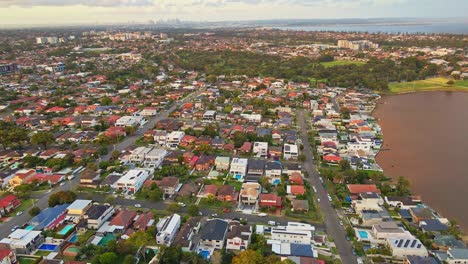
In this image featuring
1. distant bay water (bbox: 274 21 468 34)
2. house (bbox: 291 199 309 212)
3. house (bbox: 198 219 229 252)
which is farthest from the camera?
distant bay water (bbox: 274 21 468 34)

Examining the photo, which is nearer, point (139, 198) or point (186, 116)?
point (139, 198)

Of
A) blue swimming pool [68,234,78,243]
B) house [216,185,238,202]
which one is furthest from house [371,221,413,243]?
blue swimming pool [68,234,78,243]

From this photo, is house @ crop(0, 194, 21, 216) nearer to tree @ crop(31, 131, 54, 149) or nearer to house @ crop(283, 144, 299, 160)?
tree @ crop(31, 131, 54, 149)

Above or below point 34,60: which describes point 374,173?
below

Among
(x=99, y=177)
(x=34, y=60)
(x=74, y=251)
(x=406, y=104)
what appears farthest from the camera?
(x=34, y=60)

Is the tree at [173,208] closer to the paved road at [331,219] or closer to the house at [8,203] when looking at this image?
the paved road at [331,219]

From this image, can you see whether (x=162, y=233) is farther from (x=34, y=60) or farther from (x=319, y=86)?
(x=34, y=60)

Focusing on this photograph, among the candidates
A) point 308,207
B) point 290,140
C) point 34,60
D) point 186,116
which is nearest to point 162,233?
point 308,207
